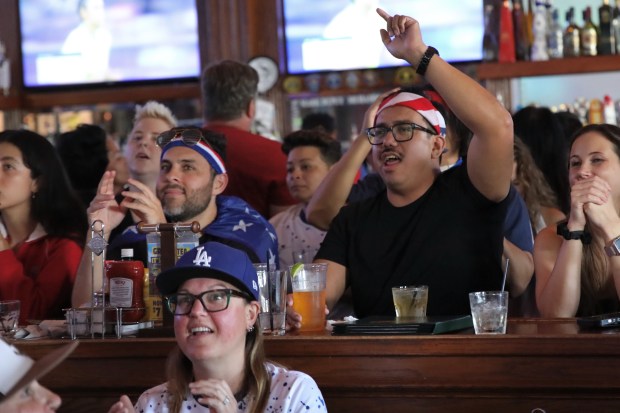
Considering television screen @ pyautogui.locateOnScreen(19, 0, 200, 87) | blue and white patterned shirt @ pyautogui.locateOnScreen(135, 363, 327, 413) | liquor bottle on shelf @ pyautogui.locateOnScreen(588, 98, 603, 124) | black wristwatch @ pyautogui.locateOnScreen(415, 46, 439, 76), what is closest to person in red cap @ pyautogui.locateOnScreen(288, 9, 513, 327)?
black wristwatch @ pyautogui.locateOnScreen(415, 46, 439, 76)

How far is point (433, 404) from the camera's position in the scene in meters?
2.77

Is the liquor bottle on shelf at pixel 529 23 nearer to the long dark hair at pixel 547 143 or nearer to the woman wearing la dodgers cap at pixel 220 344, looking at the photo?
the long dark hair at pixel 547 143

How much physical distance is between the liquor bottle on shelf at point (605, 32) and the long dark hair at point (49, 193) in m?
3.35

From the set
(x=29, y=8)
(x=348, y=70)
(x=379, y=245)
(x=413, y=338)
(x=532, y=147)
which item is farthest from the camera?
(x=29, y=8)

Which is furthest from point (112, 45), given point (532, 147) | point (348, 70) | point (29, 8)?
point (532, 147)

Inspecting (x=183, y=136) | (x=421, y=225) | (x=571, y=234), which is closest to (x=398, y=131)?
(x=421, y=225)

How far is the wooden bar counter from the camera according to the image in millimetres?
2668

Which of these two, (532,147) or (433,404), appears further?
(532,147)

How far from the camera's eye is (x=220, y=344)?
2.51 meters

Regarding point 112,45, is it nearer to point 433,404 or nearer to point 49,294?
point 49,294

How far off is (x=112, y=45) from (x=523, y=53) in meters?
2.70

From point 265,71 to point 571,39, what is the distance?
1.88m

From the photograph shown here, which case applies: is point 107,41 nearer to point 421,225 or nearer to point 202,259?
point 421,225

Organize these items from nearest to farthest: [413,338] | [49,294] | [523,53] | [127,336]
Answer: [413,338] < [127,336] < [49,294] < [523,53]
